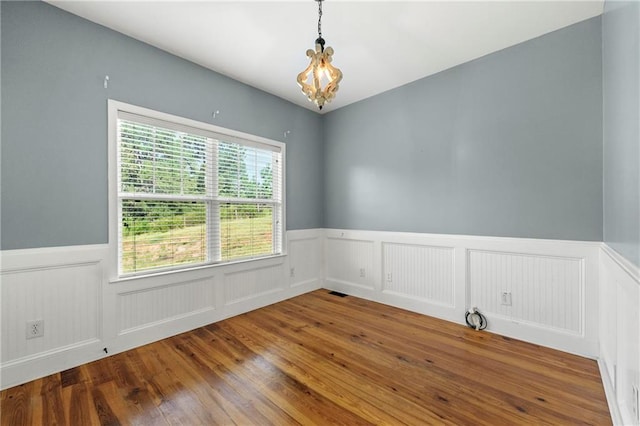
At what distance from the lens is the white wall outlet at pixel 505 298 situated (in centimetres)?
253

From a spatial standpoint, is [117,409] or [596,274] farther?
[596,274]

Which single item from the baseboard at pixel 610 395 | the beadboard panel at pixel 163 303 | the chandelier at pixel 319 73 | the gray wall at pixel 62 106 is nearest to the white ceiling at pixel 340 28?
the gray wall at pixel 62 106

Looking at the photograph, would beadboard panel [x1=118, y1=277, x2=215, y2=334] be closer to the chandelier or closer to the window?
the window

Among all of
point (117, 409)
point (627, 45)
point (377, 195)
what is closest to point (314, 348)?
point (117, 409)

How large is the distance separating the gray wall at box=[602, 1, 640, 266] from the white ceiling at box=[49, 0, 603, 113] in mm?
613

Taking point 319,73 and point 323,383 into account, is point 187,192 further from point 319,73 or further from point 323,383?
point 323,383

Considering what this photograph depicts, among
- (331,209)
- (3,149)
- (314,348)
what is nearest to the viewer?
(3,149)

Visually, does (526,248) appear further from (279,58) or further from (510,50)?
(279,58)

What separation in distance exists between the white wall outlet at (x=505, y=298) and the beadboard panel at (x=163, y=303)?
2.97m

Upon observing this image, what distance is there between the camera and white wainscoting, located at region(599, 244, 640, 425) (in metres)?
1.07

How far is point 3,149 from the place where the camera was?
5.93ft

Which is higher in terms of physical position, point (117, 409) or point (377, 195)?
point (377, 195)

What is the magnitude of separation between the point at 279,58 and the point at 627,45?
8.19ft

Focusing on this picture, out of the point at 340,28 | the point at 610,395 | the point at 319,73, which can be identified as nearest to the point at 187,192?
the point at 319,73
